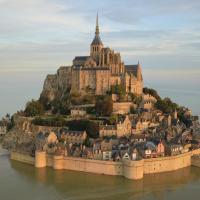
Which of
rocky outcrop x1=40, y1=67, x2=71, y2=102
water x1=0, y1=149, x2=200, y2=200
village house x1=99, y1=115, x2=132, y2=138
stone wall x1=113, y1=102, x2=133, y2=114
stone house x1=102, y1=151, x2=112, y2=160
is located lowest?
water x1=0, y1=149, x2=200, y2=200

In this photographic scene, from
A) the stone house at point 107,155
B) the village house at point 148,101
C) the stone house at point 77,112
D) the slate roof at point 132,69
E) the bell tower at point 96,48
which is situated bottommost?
the stone house at point 107,155

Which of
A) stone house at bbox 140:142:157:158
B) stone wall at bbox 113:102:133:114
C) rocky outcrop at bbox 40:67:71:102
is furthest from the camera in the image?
rocky outcrop at bbox 40:67:71:102

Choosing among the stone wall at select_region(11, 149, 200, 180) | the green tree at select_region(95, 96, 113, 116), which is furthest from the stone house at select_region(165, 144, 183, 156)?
the green tree at select_region(95, 96, 113, 116)

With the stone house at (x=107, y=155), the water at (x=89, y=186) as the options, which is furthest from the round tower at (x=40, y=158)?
the stone house at (x=107, y=155)

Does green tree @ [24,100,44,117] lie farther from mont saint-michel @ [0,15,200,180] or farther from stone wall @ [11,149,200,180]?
stone wall @ [11,149,200,180]

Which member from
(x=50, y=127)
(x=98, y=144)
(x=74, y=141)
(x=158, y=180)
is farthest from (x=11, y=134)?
(x=158, y=180)

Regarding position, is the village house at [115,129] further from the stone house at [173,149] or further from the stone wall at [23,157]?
the stone wall at [23,157]

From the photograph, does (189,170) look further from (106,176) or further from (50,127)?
(50,127)

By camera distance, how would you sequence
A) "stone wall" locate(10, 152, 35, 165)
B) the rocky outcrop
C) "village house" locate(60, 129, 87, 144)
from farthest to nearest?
the rocky outcrop, "village house" locate(60, 129, 87, 144), "stone wall" locate(10, 152, 35, 165)
